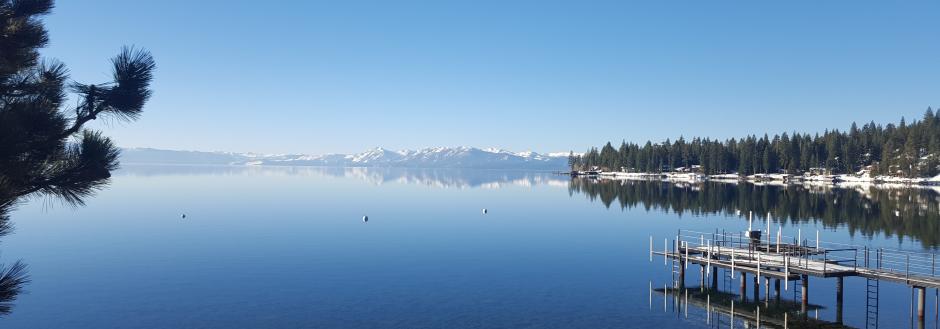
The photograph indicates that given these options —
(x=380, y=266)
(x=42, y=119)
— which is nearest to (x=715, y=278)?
(x=380, y=266)

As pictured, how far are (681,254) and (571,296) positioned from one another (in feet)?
34.1

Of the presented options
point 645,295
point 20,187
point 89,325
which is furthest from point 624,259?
point 20,187

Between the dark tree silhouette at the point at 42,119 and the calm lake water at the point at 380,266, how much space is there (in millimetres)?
614

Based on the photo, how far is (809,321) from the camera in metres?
36.9

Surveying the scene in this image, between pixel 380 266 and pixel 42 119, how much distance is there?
45.9 metres

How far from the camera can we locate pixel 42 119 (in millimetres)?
9484

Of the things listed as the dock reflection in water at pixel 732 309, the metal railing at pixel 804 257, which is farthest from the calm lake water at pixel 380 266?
the metal railing at pixel 804 257

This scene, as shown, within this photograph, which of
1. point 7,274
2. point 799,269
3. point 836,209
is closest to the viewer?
point 7,274

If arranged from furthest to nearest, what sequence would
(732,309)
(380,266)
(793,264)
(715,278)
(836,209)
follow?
(836,209)
(380,266)
(715,278)
(793,264)
(732,309)

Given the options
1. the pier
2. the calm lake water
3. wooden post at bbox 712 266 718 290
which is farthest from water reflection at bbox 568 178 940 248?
wooden post at bbox 712 266 718 290

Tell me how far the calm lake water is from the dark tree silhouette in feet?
2.02

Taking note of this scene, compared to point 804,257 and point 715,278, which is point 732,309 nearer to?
point 715,278

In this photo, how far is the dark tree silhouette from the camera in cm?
873

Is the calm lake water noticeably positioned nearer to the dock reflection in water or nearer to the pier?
the dock reflection in water
